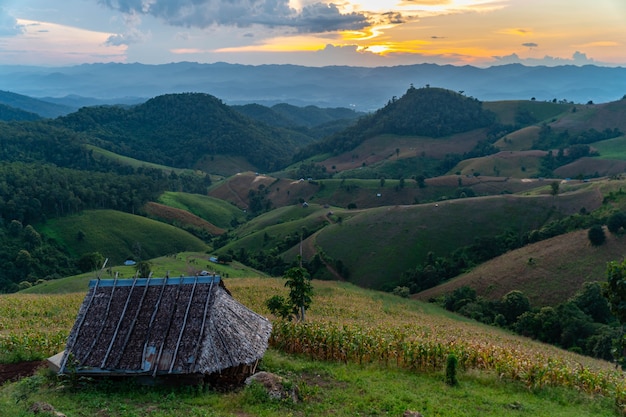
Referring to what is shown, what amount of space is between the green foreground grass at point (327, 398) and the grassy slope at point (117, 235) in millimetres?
78542

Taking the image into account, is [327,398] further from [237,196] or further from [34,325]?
[237,196]

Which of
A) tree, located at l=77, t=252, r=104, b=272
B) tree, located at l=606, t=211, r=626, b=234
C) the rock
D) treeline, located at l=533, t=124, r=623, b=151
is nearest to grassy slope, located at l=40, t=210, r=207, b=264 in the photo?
tree, located at l=77, t=252, r=104, b=272

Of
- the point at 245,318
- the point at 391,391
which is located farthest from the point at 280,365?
the point at 391,391

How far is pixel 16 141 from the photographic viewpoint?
158250 millimetres

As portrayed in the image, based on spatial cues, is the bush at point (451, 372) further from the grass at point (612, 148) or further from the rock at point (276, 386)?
the grass at point (612, 148)

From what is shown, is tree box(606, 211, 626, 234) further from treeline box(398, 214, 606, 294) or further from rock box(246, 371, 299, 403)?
rock box(246, 371, 299, 403)

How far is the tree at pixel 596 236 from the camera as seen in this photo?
54688 millimetres

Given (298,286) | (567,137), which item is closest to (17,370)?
(298,286)

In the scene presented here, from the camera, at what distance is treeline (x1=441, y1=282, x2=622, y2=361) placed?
37062 millimetres

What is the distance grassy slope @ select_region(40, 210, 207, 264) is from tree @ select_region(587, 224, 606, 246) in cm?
7448

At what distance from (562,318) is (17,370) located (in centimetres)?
4167

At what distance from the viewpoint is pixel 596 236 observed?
55000mm

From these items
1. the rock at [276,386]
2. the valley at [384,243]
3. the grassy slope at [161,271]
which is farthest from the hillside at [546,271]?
the rock at [276,386]

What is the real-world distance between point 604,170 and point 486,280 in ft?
327
